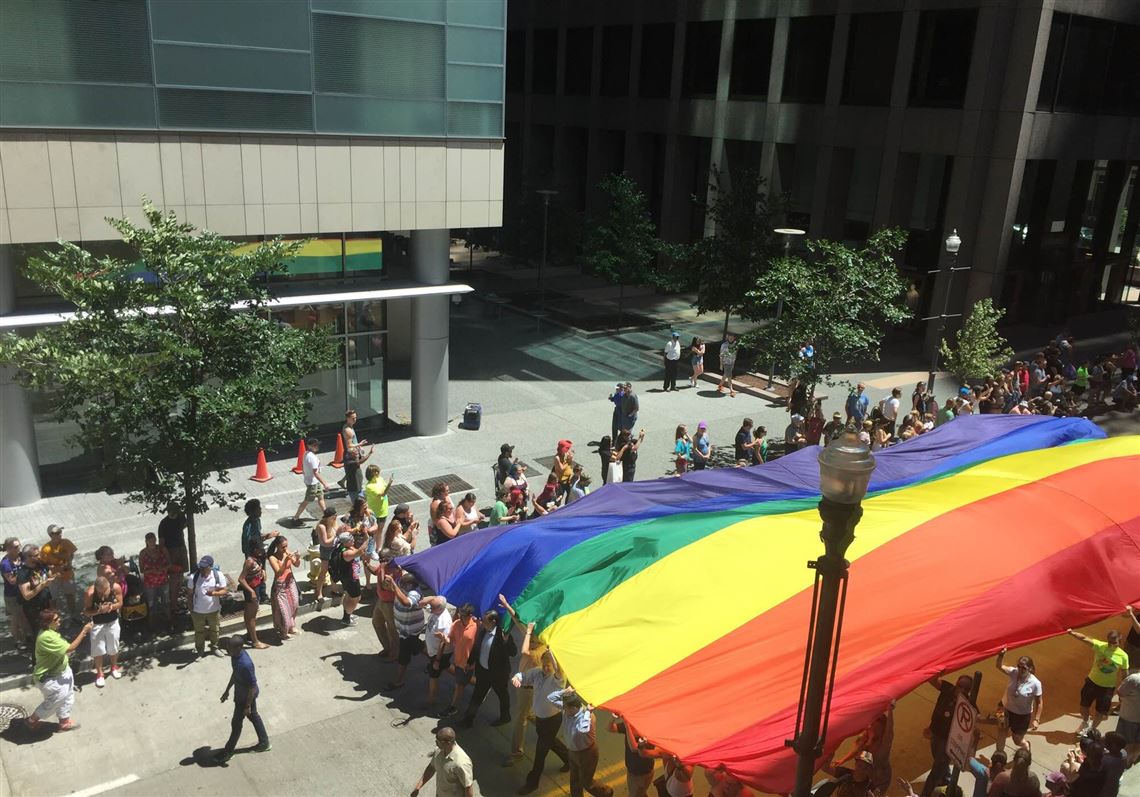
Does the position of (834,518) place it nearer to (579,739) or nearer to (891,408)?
(579,739)

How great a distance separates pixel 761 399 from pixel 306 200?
14206 mm

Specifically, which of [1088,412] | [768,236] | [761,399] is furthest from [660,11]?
[1088,412]

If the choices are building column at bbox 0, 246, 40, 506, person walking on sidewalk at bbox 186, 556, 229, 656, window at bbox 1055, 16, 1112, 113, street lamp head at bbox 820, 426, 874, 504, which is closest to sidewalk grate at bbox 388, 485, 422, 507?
person walking on sidewalk at bbox 186, 556, 229, 656

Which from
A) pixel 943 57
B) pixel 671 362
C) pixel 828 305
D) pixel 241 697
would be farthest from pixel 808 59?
pixel 241 697

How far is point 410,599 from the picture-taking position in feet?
40.8

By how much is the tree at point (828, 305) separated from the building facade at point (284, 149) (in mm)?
6907

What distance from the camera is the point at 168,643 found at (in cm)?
1369

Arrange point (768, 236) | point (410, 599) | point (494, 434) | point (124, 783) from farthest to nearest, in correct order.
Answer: point (768, 236) → point (494, 434) → point (410, 599) → point (124, 783)

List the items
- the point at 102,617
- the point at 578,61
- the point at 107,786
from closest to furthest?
the point at 107,786 → the point at 102,617 → the point at 578,61

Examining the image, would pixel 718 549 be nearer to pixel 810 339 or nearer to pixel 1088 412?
pixel 810 339

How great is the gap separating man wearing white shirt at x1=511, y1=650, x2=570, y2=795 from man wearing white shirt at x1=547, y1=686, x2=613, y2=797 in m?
0.15

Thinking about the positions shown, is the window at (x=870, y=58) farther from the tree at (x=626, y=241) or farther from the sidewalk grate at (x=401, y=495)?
the sidewalk grate at (x=401, y=495)

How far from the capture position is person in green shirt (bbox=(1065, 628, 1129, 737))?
11453 mm

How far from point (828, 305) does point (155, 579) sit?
47.3 ft
